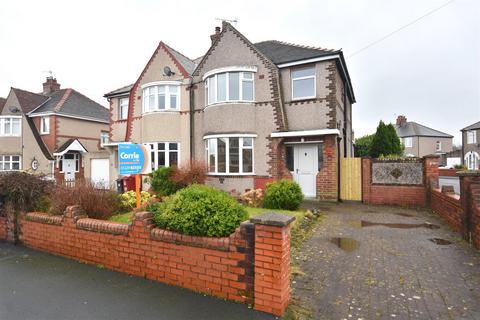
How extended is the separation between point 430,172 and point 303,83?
6089mm

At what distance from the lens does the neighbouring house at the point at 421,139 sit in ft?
157

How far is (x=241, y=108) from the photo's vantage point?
13.2m

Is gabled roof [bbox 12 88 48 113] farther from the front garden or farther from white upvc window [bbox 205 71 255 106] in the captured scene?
white upvc window [bbox 205 71 255 106]

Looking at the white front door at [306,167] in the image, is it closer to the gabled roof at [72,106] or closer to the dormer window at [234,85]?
the dormer window at [234,85]

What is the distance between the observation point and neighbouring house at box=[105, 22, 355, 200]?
12070mm

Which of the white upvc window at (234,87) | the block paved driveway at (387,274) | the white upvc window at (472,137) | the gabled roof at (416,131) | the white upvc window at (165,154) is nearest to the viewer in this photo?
the block paved driveway at (387,274)

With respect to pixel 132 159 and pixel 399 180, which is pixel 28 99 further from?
pixel 399 180

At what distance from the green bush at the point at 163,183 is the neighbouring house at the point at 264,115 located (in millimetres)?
2555

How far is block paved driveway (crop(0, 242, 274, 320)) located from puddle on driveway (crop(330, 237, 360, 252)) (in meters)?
3.04

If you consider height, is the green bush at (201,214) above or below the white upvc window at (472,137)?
below

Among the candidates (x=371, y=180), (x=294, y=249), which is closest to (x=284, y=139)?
(x=371, y=180)

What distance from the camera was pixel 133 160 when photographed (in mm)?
6406

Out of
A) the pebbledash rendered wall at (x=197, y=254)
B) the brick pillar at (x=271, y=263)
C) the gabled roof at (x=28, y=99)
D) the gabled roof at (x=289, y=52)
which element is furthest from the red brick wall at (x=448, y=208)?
the gabled roof at (x=28, y=99)

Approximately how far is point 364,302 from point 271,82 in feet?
35.2
